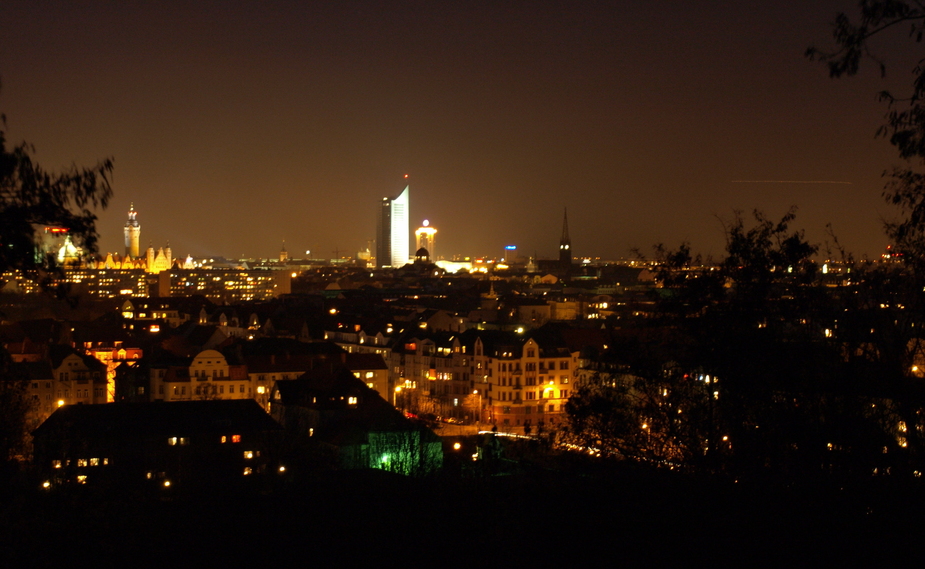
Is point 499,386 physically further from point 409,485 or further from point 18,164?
point 18,164

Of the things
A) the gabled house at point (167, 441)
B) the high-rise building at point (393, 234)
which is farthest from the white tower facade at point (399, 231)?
the gabled house at point (167, 441)

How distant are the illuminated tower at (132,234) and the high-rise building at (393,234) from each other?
64.5m

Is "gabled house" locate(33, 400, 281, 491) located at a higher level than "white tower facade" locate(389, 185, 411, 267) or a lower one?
lower

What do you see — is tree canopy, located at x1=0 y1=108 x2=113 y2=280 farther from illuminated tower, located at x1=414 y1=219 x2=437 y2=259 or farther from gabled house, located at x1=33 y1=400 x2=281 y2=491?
illuminated tower, located at x1=414 y1=219 x2=437 y2=259

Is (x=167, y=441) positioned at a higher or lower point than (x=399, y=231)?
lower

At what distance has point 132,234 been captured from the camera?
118875mm

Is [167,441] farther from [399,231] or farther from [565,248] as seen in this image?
[399,231]

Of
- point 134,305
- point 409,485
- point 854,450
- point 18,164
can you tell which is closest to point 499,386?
point 409,485

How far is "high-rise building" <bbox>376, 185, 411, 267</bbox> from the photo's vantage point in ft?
592

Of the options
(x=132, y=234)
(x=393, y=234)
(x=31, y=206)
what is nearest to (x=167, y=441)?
(x=31, y=206)

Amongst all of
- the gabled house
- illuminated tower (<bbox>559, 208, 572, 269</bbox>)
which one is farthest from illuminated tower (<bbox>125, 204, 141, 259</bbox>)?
the gabled house

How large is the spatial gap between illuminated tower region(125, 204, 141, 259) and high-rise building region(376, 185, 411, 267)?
6452 centimetres

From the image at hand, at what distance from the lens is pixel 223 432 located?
18859mm

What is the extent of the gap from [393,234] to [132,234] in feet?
220
